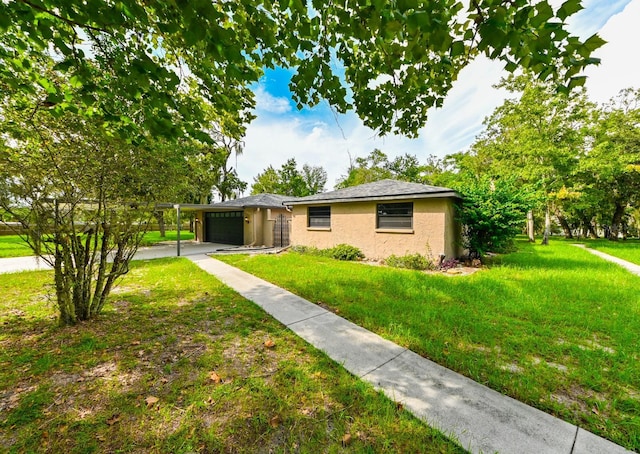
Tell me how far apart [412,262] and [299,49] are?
739cm

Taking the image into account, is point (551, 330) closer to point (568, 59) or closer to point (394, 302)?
point (394, 302)

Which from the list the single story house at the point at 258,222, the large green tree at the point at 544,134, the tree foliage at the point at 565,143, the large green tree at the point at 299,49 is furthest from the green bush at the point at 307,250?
the large green tree at the point at 544,134

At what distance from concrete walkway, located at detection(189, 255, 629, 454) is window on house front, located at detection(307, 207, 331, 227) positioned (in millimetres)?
7958

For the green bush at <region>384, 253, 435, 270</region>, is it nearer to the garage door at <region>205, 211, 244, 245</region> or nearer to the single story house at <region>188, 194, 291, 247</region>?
the single story house at <region>188, 194, 291, 247</region>

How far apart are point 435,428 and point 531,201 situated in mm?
9063

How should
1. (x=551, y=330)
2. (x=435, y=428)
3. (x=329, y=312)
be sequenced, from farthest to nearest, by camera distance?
1. (x=329, y=312)
2. (x=551, y=330)
3. (x=435, y=428)

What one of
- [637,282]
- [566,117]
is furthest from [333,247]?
[566,117]

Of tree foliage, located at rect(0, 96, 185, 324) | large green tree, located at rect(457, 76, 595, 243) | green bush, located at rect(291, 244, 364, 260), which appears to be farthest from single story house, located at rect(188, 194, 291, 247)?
large green tree, located at rect(457, 76, 595, 243)

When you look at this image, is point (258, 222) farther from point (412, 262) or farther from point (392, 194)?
point (412, 262)

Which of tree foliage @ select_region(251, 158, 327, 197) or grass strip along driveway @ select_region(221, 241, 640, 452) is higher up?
tree foliage @ select_region(251, 158, 327, 197)

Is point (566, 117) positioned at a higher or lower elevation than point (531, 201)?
higher

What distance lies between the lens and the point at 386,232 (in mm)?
9469

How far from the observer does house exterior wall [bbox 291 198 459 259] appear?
8.30m

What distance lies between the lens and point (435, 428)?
6.17 ft
